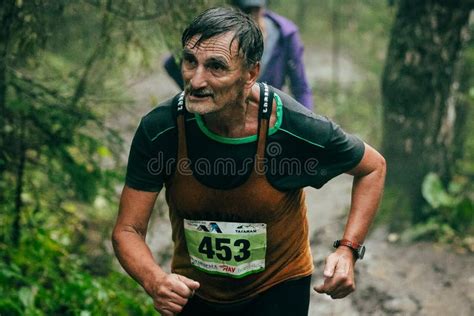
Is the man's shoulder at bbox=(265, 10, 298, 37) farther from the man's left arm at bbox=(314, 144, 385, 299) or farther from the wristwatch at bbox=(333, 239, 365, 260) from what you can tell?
the wristwatch at bbox=(333, 239, 365, 260)

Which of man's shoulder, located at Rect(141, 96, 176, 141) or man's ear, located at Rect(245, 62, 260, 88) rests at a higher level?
man's ear, located at Rect(245, 62, 260, 88)

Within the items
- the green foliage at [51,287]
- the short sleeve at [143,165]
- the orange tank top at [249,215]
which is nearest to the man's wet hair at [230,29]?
the orange tank top at [249,215]

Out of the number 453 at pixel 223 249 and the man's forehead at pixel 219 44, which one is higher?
the man's forehead at pixel 219 44

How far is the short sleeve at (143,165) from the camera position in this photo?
9.84 ft

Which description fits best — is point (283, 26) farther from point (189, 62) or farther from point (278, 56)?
point (189, 62)

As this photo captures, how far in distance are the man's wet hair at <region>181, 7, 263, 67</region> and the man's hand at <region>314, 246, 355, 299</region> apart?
92cm

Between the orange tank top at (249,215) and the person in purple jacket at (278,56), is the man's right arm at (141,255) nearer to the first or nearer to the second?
the orange tank top at (249,215)

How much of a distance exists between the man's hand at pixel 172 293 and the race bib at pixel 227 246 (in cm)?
43

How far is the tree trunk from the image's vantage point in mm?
6512

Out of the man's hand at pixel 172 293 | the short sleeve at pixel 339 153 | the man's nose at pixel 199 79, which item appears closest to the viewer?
the man's hand at pixel 172 293

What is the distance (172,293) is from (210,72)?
2.94 feet

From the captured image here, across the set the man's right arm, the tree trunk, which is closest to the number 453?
the man's right arm

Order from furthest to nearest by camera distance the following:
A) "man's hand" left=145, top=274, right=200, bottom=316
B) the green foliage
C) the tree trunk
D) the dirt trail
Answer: the tree trunk → the dirt trail → the green foliage → "man's hand" left=145, top=274, right=200, bottom=316

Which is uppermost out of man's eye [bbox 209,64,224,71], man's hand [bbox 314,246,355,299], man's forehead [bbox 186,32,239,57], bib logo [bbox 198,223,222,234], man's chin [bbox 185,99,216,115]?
man's forehead [bbox 186,32,239,57]
